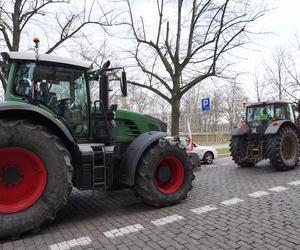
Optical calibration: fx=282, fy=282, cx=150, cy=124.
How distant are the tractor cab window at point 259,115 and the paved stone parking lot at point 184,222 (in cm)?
361

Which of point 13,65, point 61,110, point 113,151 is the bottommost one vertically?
point 113,151

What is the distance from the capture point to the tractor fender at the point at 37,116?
3848mm

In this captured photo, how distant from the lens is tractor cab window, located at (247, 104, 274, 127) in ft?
31.3

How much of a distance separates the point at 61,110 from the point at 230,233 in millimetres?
3194

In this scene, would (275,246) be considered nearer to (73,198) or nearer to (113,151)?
(113,151)

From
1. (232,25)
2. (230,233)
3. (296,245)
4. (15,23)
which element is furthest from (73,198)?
(232,25)

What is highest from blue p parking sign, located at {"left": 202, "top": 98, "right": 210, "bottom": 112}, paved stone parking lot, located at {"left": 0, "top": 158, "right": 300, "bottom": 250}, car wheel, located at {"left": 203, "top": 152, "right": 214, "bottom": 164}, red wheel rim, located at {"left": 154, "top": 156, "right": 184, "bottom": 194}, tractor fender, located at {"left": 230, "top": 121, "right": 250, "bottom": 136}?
blue p parking sign, located at {"left": 202, "top": 98, "right": 210, "bottom": 112}

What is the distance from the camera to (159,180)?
5.30m

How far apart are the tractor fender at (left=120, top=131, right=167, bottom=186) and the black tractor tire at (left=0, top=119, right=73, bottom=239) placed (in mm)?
1068

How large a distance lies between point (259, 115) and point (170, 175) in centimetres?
568

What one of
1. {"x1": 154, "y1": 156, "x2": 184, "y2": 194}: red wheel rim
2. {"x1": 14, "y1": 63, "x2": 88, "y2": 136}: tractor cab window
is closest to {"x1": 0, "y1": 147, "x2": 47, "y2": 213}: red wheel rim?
{"x1": 14, "y1": 63, "x2": 88, "y2": 136}: tractor cab window

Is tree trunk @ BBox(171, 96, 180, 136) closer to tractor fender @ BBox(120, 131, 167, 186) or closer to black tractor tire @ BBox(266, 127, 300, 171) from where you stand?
black tractor tire @ BBox(266, 127, 300, 171)

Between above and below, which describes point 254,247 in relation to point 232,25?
below

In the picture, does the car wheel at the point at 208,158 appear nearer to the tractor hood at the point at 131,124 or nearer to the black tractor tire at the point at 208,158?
the black tractor tire at the point at 208,158
